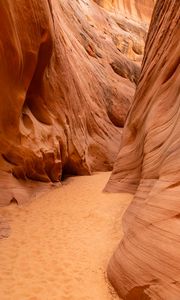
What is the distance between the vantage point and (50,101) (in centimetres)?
867

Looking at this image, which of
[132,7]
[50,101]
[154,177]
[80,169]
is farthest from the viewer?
[132,7]

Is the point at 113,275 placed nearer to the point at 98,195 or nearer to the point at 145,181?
the point at 145,181

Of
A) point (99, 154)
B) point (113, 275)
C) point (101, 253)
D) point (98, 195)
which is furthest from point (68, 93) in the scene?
point (113, 275)

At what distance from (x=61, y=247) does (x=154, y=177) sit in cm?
170

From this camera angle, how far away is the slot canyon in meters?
3.24

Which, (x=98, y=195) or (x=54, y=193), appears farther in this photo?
(x=54, y=193)

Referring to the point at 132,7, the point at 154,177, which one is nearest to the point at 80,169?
the point at 154,177

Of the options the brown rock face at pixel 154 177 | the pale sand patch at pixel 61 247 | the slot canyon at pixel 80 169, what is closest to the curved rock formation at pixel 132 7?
the slot canyon at pixel 80 169

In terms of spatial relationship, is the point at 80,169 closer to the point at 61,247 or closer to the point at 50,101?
the point at 50,101

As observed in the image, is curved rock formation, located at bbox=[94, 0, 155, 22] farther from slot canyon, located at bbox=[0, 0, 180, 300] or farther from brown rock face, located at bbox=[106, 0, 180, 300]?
brown rock face, located at bbox=[106, 0, 180, 300]

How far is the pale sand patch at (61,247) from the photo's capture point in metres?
3.36

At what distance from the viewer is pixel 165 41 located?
5.84m

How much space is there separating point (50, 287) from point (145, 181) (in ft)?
7.10

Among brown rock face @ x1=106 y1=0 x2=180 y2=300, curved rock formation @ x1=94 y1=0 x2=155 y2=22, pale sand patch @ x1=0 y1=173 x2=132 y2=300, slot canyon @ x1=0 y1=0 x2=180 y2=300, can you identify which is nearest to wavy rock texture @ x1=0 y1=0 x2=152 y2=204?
slot canyon @ x1=0 y1=0 x2=180 y2=300
